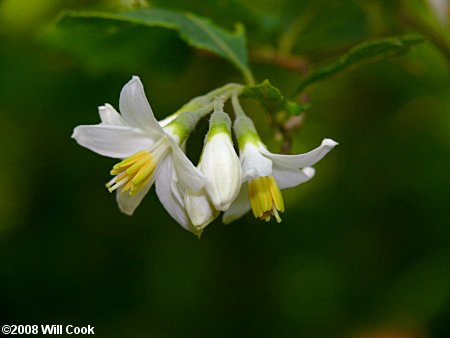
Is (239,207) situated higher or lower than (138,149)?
lower

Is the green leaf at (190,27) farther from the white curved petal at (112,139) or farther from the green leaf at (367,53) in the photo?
the white curved petal at (112,139)

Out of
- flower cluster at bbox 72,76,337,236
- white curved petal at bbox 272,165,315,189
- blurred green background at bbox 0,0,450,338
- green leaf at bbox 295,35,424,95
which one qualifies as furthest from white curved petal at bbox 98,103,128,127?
blurred green background at bbox 0,0,450,338

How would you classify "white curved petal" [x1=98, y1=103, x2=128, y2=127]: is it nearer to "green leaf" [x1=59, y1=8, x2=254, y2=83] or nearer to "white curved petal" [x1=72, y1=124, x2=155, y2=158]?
"white curved petal" [x1=72, y1=124, x2=155, y2=158]

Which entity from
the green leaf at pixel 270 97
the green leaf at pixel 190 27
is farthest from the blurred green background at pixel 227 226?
the green leaf at pixel 270 97

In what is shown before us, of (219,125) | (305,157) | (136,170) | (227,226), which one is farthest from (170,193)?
(227,226)

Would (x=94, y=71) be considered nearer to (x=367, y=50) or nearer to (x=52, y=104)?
(x=52, y=104)

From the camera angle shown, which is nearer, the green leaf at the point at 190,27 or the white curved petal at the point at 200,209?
the white curved petal at the point at 200,209

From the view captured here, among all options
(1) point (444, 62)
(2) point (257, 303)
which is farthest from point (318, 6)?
(2) point (257, 303)

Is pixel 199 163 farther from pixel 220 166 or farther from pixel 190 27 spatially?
pixel 190 27
